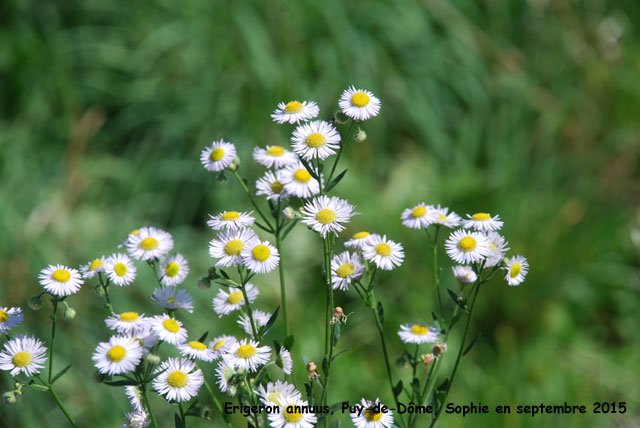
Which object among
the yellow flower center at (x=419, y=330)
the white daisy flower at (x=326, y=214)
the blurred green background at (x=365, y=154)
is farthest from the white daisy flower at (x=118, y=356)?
the blurred green background at (x=365, y=154)

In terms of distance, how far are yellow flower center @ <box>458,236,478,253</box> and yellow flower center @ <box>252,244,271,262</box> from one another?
8.6 inches

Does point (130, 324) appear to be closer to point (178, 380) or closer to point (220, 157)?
point (178, 380)

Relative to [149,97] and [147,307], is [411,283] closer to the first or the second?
[147,307]

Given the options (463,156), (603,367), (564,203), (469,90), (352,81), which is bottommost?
(603,367)

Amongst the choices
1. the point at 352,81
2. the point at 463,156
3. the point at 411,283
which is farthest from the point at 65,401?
the point at 463,156

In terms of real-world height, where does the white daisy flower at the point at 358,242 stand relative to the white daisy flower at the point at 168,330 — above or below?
above

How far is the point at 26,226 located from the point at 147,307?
52 cm

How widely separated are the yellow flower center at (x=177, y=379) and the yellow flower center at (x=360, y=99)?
34cm

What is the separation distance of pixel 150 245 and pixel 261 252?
0.51ft

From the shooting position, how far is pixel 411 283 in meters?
2.27

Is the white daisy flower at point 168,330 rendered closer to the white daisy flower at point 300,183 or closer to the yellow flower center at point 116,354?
the yellow flower center at point 116,354

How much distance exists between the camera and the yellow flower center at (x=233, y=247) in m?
0.67

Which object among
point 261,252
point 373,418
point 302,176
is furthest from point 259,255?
point 373,418

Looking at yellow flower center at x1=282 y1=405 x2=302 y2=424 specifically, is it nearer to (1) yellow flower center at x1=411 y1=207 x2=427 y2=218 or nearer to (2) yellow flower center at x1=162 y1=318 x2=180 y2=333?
(2) yellow flower center at x1=162 y1=318 x2=180 y2=333
